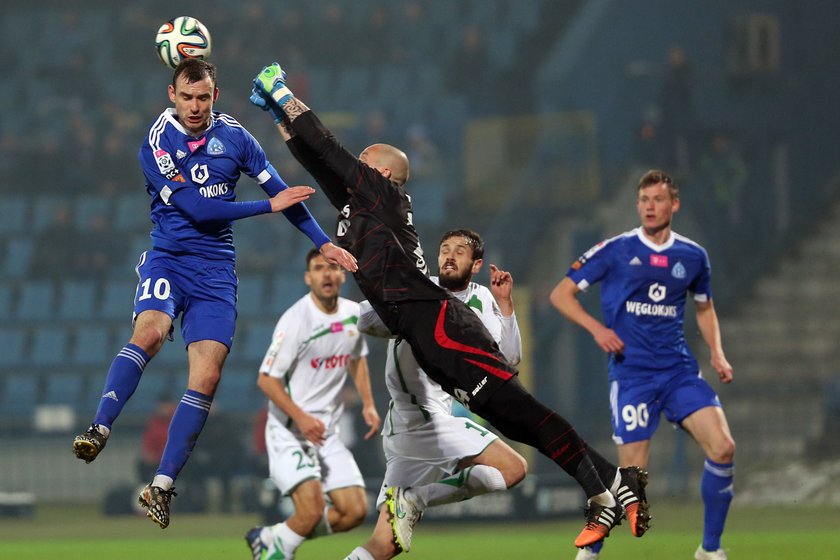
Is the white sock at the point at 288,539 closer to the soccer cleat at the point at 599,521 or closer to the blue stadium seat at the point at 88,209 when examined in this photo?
the soccer cleat at the point at 599,521

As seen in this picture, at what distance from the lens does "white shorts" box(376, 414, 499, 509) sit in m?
7.20

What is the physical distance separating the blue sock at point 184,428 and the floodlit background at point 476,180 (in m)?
9.57

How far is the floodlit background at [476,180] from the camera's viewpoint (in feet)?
58.0

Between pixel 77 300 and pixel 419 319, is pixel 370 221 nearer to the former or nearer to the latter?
pixel 419 319

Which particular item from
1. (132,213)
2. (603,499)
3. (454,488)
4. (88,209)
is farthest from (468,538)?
(88,209)

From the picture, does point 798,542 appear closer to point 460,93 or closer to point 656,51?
point 656,51

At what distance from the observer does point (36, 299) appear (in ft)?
70.3

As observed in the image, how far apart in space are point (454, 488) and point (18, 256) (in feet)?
54.0

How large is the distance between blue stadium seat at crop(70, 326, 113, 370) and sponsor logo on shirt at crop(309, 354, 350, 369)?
38.5 feet

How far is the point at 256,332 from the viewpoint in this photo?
67.1ft

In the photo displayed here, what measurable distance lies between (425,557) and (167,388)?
1035 centimetres

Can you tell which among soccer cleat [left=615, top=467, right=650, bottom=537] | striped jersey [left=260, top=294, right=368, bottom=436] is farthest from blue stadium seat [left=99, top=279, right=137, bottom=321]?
soccer cleat [left=615, top=467, right=650, bottom=537]

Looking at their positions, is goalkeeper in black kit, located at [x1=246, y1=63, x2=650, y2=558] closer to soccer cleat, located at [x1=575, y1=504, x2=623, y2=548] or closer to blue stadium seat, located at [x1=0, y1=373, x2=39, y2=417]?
soccer cleat, located at [x1=575, y1=504, x2=623, y2=548]

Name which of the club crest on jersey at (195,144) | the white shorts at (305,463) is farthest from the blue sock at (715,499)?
the club crest on jersey at (195,144)
